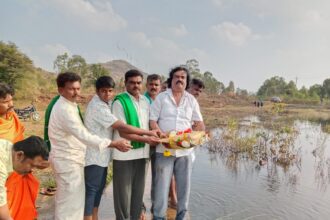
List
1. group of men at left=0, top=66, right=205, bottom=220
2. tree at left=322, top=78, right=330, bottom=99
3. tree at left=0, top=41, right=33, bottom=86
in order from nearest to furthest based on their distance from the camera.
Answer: group of men at left=0, top=66, right=205, bottom=220, tree at left=0, top=41, right=33, bottom=86, tree at left=322, top=78, right=330, bottom=99

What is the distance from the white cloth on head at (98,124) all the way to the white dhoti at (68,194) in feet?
0.68

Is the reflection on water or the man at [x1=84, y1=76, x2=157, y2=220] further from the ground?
the man at [x1=84, y1=76, x2=157, y2=220]

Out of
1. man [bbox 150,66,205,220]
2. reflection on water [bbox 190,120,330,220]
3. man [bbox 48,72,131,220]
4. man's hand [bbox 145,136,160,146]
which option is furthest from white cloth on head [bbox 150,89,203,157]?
reflection on water [bbox 190,120,330,220]

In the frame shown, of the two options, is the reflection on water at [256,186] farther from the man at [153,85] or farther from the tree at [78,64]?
the tree at [78,64]

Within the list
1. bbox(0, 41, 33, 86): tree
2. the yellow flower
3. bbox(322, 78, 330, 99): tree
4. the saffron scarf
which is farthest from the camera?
bbox(322, 78, 330, 99): tree

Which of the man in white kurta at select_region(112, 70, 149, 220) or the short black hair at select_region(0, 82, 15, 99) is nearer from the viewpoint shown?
the short black hair at select_region(0, 82, 15, 99)

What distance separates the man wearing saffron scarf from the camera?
2.26 m

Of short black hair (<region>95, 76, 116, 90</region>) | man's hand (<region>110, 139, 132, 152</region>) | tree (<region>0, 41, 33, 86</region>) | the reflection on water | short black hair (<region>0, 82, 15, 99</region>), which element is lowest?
the reflection on water

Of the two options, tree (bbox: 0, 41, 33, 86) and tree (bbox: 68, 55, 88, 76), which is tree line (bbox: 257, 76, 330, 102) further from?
tree (bbox: 0, 41, 33, 86)

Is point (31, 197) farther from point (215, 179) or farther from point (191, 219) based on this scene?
point (215, 179)

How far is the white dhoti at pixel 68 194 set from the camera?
2.71 metres

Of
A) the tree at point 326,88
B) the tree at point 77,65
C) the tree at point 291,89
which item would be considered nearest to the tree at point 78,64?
the tree at point 77,65

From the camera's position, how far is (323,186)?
6.52 metres

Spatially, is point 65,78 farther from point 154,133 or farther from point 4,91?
point 154,133
